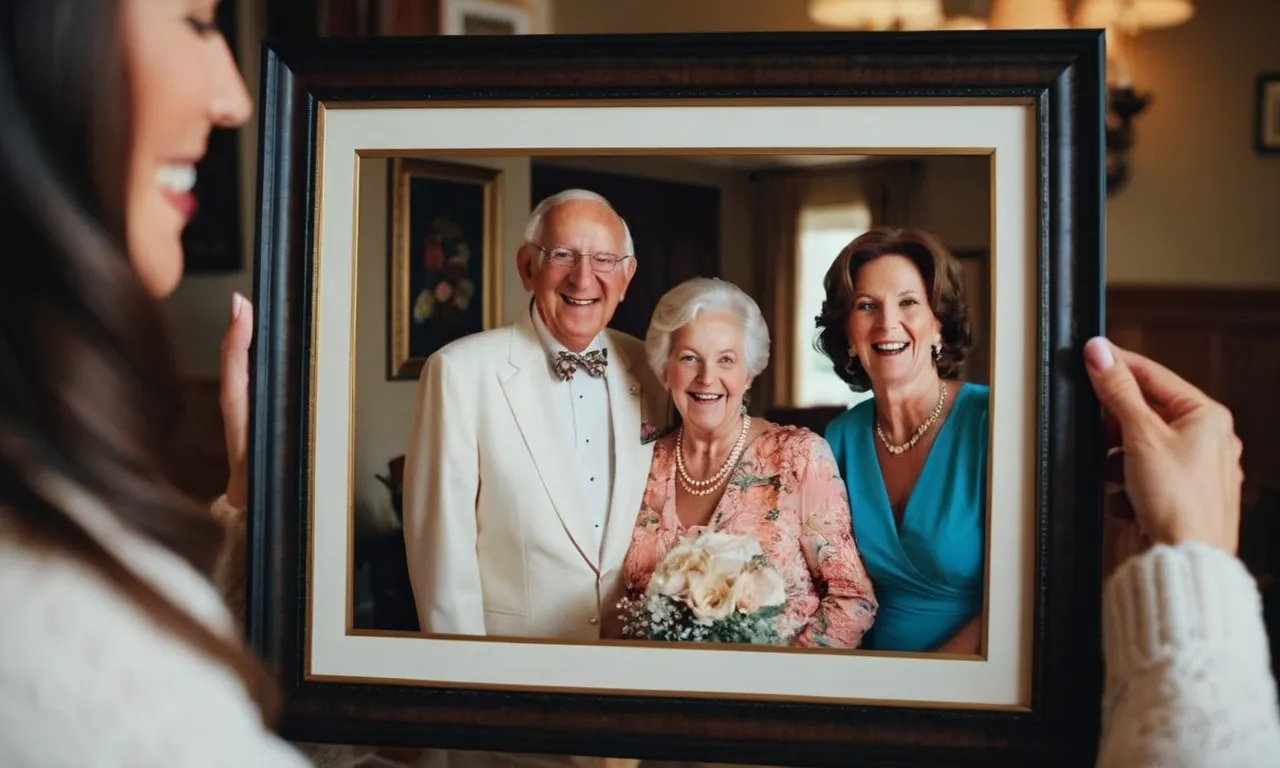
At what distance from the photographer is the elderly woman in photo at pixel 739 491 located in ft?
2.79

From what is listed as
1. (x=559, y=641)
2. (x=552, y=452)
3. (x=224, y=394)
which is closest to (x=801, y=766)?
(x=559, y=641)

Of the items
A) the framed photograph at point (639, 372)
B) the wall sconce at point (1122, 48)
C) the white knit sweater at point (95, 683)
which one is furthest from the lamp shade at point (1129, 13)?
the white knit sweater at point (95, 683)

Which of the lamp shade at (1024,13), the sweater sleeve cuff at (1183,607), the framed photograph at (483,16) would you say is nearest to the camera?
the sweater sleeve cuff at (1183,607)

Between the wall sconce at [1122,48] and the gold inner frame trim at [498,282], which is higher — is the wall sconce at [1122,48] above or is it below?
above

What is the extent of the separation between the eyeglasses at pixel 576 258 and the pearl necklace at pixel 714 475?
17 centimetres

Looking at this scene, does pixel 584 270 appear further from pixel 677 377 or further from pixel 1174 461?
pixel 1174 461

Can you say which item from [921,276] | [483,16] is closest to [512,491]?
[921,276]

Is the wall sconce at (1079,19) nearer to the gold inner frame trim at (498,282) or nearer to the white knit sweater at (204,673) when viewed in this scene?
the gold inner frame trim at (498,282)

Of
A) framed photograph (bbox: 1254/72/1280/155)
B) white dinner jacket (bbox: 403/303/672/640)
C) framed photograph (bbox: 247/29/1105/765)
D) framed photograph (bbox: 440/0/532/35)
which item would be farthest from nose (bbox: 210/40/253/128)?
framed photograph (bbox: 1254/72/1280/155)

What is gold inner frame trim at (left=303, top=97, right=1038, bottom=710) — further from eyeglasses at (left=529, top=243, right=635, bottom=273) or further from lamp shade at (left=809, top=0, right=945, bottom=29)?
lamp shade at (left=809, top=0, right=945, bottom=29)

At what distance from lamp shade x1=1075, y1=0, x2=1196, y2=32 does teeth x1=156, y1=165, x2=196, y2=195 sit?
2011mm

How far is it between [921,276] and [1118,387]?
0.18m

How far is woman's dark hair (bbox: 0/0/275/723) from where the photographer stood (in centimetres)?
72

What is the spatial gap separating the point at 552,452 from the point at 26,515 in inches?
15.4
